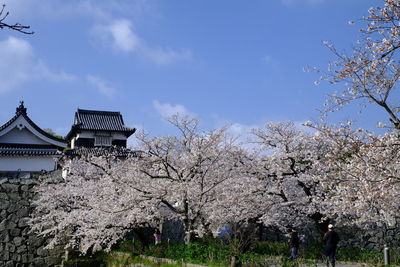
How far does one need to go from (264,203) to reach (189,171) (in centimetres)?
484

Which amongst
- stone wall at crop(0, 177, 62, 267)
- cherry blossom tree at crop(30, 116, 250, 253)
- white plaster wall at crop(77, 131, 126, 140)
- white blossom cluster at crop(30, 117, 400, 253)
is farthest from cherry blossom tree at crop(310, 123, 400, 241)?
white plaster wall at crop(77, 131, 126, 140)

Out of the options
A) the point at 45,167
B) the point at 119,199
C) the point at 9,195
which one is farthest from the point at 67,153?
the point at 119,199

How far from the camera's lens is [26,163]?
27.8 meters

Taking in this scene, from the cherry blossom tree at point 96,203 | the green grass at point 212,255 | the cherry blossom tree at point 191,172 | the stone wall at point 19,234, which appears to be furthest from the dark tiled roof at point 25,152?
the cherry blossom tree at point 191,172

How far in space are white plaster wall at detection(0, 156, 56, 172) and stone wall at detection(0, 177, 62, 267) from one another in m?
6.42

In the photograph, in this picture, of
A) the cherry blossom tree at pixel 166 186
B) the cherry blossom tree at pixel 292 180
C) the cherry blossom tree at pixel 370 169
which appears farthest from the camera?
the cherry blossom tree at pixel 292 180

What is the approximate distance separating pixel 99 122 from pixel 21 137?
9432 millimetres

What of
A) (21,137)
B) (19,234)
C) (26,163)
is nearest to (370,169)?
(19,234)

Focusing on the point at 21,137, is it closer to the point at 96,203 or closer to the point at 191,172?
the point at 96,203

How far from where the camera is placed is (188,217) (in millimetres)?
14844

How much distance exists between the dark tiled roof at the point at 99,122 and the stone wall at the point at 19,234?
15740 millimetres

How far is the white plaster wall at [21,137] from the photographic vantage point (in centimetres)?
2928

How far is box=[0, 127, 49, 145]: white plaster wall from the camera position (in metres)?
29.3

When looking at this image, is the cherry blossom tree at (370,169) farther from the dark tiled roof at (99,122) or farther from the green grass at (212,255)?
the dark tiled roof at (99,122)
